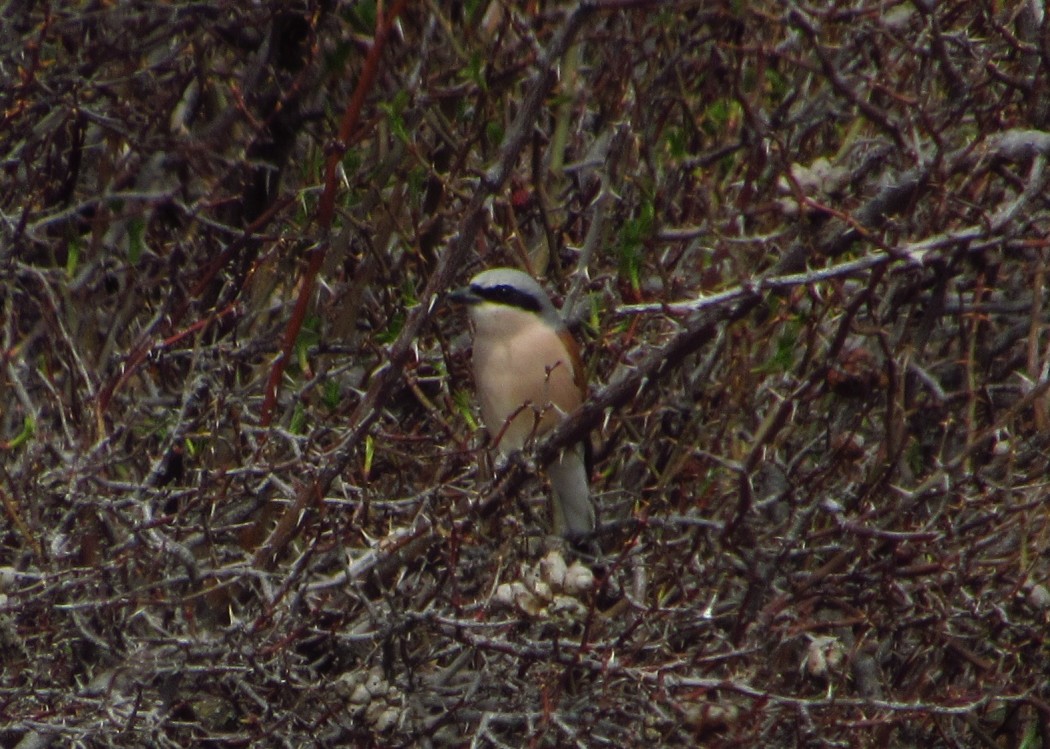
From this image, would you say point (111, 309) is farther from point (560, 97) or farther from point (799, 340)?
point (799, 340)

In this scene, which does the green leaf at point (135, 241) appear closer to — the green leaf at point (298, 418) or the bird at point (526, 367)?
the green leaf at point (298, 418)

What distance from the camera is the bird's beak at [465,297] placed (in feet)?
15.3

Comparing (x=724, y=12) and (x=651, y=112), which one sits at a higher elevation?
(x=724, y=12)

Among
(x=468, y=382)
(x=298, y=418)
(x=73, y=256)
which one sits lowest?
(x=468, y=382)

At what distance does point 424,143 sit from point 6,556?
1.90m

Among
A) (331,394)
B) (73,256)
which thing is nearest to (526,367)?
(331,394)

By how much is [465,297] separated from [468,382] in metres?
0.55

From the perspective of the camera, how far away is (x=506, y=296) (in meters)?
4.66

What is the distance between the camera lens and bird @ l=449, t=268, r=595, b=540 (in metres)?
4.50

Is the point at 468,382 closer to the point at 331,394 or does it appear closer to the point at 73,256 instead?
the point at 331,394

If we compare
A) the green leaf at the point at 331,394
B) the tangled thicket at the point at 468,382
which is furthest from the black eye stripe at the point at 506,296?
the green leaf at the point at 331,394

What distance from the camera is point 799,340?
4594 millimetres

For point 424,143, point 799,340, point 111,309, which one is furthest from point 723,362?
point 111,309

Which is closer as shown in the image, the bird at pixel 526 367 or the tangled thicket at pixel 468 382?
the tangled thicket at pixel 468 382
